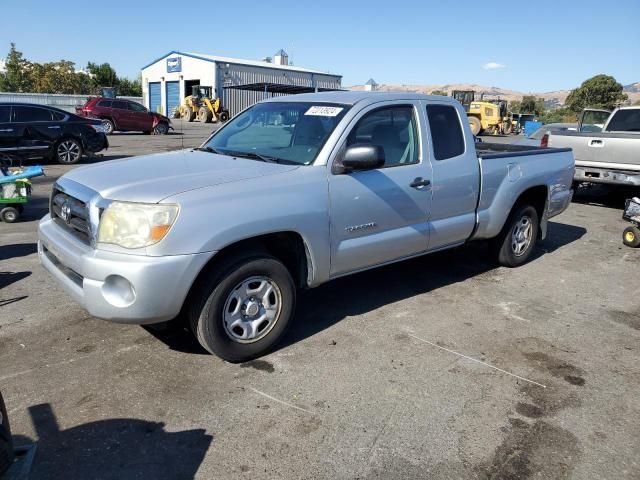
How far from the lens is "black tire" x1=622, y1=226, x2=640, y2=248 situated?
7278 mm

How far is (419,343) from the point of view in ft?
13.6

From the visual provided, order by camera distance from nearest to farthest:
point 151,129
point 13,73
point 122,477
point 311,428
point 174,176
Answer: point 122,477 < point 311,428 < point 174,176 < point 151,129 < point 13,73

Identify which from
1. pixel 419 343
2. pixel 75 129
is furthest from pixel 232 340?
pixel 75 129

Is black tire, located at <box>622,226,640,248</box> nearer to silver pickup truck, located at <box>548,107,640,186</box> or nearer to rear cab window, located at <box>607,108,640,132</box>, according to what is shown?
silver pickup truck, located at <box>548,107,640,186</box>

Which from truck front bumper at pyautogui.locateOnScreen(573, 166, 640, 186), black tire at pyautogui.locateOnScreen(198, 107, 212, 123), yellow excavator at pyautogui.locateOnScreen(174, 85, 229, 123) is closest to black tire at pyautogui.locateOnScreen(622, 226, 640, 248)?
truck front bumper at pyautogui.locateOnScreen(573, 166, 640, 186)

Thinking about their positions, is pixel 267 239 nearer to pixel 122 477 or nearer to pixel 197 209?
pixel 197 209

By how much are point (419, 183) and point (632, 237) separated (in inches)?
174

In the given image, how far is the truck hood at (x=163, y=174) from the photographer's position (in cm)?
333

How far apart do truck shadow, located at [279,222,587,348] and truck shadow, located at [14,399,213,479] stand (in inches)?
49.9

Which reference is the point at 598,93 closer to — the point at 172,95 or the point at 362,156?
the point at 172,95

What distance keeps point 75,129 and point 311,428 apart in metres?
12.9

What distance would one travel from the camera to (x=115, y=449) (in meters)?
2.79

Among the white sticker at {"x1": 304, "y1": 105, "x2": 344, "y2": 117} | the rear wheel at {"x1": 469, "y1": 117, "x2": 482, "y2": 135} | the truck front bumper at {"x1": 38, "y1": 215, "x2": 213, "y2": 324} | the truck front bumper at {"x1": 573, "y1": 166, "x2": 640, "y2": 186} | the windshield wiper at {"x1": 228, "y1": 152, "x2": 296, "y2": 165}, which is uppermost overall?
the rear wheel at {"x1": 469, "y1": 117, "x2": 482, "y2": 135}

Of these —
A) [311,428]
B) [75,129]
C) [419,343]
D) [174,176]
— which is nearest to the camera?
[311,428]
